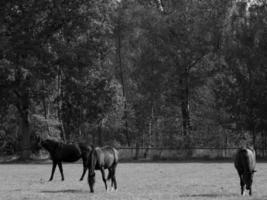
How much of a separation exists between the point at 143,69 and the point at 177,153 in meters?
9.80

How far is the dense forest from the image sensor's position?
49.8 metres

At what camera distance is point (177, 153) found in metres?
54.7

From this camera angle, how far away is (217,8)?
56.9m

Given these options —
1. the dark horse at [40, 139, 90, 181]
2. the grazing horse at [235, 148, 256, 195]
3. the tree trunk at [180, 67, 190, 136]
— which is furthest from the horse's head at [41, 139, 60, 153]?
the tree trunk at [180, 67, 190, 136]

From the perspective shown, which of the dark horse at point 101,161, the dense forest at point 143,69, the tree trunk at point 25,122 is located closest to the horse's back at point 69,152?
the dark horse at point 101,161

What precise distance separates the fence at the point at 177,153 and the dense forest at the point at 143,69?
2.89ft

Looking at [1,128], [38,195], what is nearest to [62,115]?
[1,128]

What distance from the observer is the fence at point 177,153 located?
53062 mm

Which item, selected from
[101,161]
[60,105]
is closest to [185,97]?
[60,105]

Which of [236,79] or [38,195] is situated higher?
[236,79]

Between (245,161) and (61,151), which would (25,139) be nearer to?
(61,151)

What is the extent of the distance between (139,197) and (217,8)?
4057 cm

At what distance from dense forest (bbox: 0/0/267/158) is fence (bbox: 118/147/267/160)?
882 mm

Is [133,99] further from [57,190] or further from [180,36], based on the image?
[57,190]
